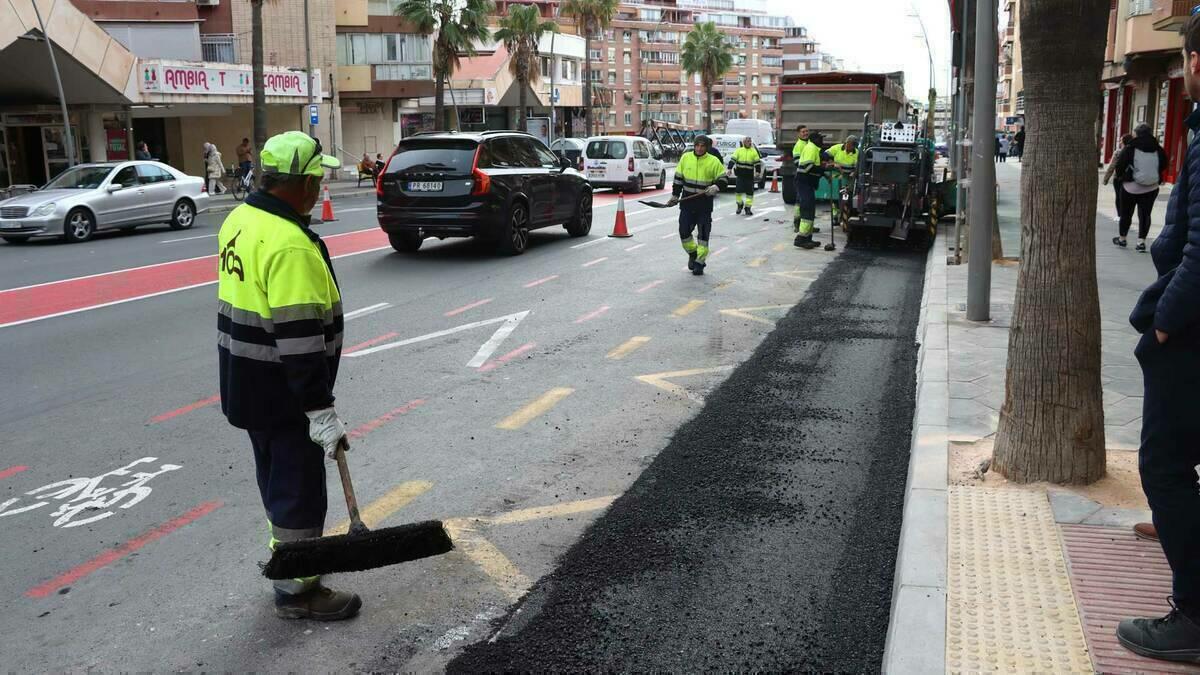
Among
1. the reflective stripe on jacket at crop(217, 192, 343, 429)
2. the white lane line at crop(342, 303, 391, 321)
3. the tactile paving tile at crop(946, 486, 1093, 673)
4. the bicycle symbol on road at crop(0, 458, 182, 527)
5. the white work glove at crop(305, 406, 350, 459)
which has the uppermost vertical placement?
the reflective stripe on jacket at crop(217, 192, 343, 429)

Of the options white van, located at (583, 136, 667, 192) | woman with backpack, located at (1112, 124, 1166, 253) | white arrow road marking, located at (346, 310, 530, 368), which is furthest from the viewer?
white van, located at (583, 136, 667, 192)

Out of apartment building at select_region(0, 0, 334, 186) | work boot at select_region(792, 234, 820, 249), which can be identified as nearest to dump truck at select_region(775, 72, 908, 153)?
work boot at select_region(792, 234, 820, 249)

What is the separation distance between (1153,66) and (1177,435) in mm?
31720

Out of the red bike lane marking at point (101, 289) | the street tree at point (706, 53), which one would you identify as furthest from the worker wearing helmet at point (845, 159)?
the street tree at point (706, 53)

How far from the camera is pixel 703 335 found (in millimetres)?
9625

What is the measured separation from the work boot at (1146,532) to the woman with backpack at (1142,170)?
38.1 feet

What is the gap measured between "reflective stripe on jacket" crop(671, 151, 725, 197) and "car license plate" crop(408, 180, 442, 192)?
11.3ft

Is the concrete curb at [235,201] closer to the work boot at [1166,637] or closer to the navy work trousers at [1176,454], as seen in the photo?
the navy work trousers at [1176,454]

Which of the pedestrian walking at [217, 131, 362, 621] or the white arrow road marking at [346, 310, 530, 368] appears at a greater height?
the pedestrian walking at [217, 131, 362, 621]

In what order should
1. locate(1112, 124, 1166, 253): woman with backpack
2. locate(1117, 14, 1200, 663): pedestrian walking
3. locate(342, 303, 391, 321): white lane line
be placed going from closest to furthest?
locate(1117, 14, 1200, 663): pedestrian walking → locate(342, 303, 391, 321): white lane line → locate(1112, 124, 1166, 253): woman with backpack

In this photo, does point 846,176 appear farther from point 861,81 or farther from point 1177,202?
point 1177,202

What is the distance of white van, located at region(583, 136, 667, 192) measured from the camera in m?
30.8

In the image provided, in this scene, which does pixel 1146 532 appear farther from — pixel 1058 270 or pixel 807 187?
pixel 807 187

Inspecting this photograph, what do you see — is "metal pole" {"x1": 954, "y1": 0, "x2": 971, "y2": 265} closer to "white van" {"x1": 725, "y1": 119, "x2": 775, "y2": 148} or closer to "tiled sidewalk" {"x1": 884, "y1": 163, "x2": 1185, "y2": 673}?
"tiled sidewalk" {"x1": 884, "y1": 163, "x2": 1185, "y2": 673}
